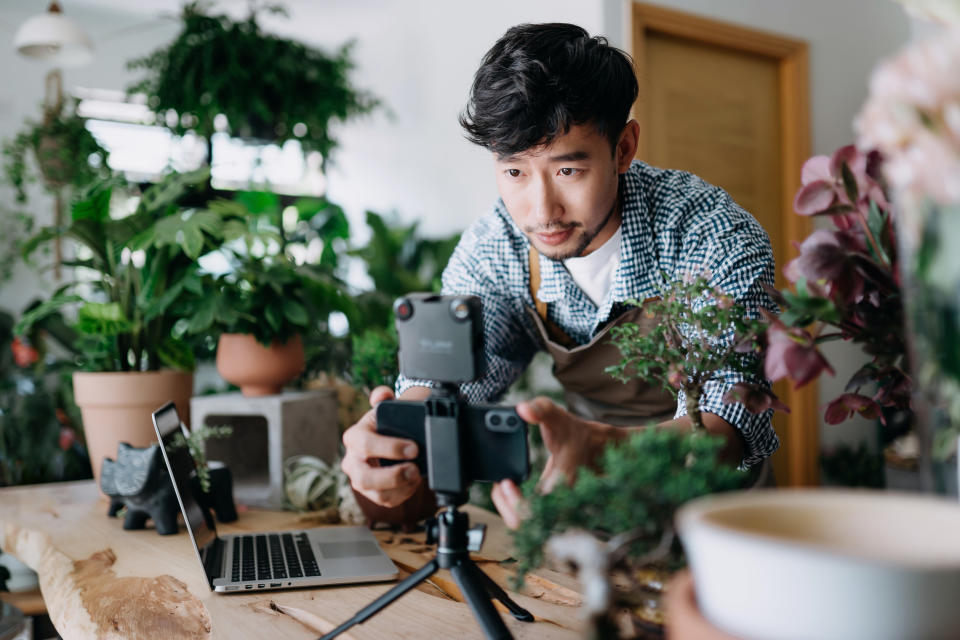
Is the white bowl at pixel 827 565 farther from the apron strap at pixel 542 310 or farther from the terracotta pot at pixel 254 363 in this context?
the terracotta pot at pixel 254 363

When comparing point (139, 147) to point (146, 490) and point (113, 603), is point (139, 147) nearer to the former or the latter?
point (146, 490)

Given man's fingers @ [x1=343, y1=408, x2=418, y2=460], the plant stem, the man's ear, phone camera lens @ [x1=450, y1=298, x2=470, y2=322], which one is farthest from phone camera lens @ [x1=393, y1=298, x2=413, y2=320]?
the man's ear

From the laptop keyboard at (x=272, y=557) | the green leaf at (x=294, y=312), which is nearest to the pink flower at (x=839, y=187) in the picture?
the laptop keyboard at (x=272, y=557)

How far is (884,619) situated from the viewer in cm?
37

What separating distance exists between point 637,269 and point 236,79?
91.2 inches

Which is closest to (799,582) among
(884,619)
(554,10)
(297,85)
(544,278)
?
(884,619)

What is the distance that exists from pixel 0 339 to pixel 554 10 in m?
2.88

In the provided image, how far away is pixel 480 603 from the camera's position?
67 cm

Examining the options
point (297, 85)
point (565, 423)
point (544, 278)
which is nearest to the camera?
point (565, 423)

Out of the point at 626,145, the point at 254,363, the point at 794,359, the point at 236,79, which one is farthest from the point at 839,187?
the point at 236,79

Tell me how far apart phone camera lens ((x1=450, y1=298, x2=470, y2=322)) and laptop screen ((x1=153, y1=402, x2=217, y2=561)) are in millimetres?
549

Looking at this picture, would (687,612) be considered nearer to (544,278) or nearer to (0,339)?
(544,278)

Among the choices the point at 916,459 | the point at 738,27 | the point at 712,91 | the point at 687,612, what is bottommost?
the point at 916,459

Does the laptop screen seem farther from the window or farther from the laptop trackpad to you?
the window
